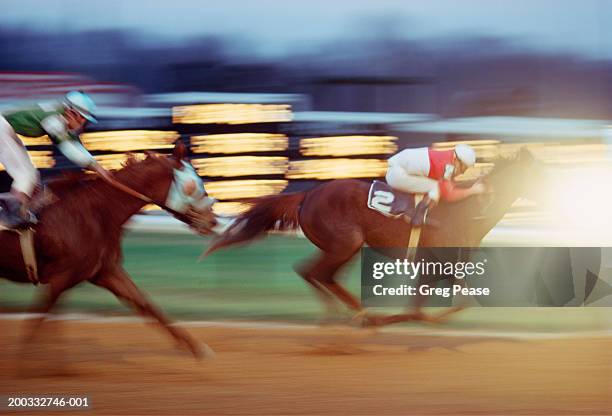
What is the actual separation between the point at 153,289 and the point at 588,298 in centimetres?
214

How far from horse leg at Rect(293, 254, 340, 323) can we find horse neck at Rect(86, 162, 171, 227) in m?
0.79

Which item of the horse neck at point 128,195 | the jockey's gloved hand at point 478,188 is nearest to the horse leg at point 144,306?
the horse neck at point 128,195

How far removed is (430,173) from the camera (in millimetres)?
5082

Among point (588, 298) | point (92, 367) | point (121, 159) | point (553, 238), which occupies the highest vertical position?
point (121, 159)

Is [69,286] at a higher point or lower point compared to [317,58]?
lower

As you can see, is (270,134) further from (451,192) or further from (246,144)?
(451,192)

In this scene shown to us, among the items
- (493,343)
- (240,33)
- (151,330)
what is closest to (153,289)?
(151,330)

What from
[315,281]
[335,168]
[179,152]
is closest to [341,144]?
[335,168]

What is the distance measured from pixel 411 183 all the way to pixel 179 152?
1.16 meters

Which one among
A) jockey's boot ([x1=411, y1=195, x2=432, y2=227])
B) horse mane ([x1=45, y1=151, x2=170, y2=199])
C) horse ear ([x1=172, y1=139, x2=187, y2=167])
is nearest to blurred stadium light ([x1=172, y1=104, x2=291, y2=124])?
horse ear ([x1=172, y1=139, x2=187, y2=167])

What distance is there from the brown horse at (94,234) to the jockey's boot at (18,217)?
0.18ft

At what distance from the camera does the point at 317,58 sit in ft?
16.1

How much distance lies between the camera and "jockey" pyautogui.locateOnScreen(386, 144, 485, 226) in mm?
4977

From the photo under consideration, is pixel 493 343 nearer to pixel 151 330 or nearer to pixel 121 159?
pixel 151 330
